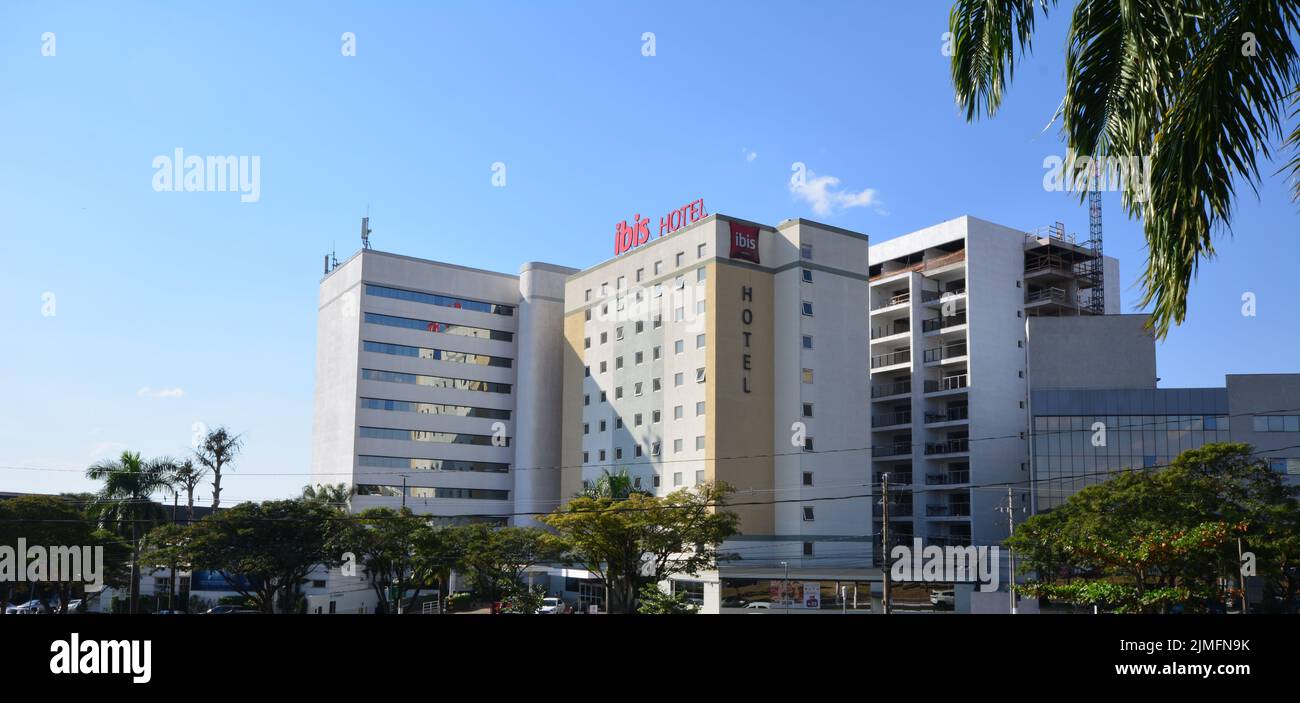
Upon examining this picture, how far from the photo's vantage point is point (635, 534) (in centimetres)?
5538

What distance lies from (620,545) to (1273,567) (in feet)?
99.9

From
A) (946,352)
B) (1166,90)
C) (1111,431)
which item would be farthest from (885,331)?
(1166,90)

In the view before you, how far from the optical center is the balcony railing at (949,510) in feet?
280

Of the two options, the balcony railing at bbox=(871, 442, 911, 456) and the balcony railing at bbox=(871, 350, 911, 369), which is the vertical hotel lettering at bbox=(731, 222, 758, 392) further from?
the balcony railing at bbox=(871, 350, 911, 369)

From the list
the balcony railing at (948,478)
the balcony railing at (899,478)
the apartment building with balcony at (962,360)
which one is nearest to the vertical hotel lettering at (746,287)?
the apartment building with balcony at (962,360)

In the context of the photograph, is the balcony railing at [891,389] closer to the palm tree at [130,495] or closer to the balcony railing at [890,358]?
the balcony railing at [890,358]

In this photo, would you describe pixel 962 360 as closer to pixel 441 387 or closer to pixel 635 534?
pixel 635 534

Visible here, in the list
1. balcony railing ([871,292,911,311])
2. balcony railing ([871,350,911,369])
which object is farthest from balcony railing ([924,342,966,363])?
balcony railing ([871,292,911,311])

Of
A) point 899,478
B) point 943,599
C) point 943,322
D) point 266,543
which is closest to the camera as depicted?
point 266,543

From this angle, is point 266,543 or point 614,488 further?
point 614,488

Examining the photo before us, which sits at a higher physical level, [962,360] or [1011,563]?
[962,360]

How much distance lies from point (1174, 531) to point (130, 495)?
54424mm
